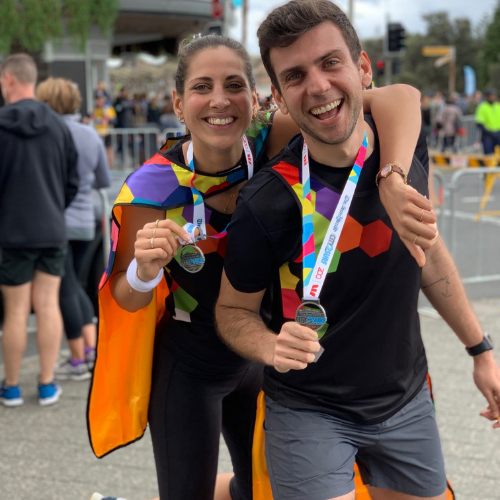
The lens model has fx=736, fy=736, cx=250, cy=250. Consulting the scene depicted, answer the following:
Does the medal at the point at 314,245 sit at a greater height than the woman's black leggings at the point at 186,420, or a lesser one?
greater

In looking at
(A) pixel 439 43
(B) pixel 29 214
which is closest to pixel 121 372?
(B) pixel 29 214

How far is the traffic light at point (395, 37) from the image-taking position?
22812mm

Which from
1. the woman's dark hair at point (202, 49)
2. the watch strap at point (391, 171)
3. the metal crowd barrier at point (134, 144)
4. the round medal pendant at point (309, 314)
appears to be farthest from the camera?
the metal crowd barrier at point (134, 144)

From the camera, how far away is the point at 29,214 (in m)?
4.87

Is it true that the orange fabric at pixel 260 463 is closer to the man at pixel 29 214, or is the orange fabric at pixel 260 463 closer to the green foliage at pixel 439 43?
the man at pixel 29 214

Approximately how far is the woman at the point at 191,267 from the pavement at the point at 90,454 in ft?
4.20

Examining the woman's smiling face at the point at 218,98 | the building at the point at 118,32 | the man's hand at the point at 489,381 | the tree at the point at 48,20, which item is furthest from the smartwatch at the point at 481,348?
the tree at the point at 48,20

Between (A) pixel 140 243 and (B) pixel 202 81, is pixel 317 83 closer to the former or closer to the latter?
(B) pixel 202 81

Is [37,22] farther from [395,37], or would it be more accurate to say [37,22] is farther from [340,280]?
[340,280]

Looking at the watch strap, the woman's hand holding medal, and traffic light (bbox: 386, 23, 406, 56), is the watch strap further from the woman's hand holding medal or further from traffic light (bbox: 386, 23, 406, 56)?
traffic light (bbox: 386, 23, 406, 56)

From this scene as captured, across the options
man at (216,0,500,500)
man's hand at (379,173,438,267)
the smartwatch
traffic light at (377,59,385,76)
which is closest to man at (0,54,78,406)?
man at (216,0,500,500)

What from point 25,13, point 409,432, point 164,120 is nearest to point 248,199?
point 409,432

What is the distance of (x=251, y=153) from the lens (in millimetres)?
2557

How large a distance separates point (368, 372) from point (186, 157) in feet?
3.21
